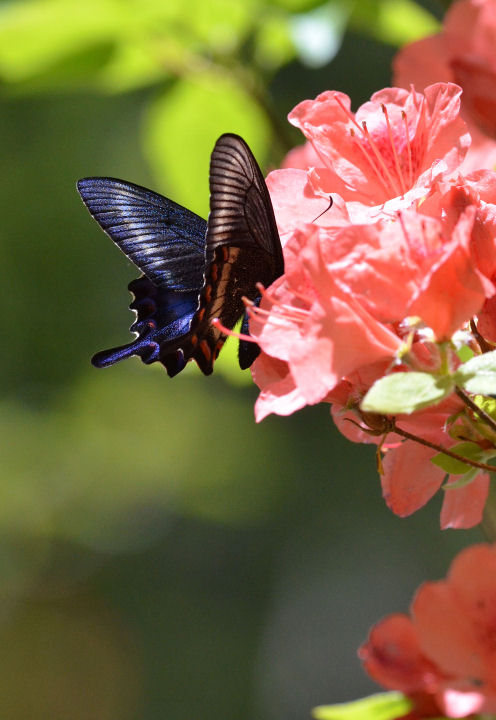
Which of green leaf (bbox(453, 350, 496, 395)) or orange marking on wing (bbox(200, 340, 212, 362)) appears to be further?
orange marking on wing (bbox(200, 340, 212, 362))

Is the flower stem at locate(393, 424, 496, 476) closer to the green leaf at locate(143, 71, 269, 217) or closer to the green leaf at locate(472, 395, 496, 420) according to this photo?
the green leaf at locate(472, 395, 496, 420)

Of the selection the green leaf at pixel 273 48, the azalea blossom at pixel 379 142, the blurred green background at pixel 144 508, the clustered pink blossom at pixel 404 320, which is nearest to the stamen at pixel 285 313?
the clustered pink blossom at pixel 404 320

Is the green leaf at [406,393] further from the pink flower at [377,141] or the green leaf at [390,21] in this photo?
the green leaf at [390,21]

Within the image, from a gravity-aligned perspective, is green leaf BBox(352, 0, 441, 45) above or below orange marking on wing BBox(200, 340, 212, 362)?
above

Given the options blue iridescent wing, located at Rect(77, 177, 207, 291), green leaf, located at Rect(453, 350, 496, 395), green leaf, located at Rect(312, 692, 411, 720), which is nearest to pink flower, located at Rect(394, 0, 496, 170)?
blue iridescent wing, located at Rect(77, 177, 207, 291)

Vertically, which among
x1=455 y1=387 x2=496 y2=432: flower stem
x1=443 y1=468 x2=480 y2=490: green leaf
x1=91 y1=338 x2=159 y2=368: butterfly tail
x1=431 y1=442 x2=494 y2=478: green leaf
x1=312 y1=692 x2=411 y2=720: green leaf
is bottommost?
x1=312 y1=692 x2=411 y2=720: green leaf

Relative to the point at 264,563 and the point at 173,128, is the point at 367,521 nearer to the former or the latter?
the point at 264,563

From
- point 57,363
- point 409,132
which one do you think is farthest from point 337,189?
point 57,363
